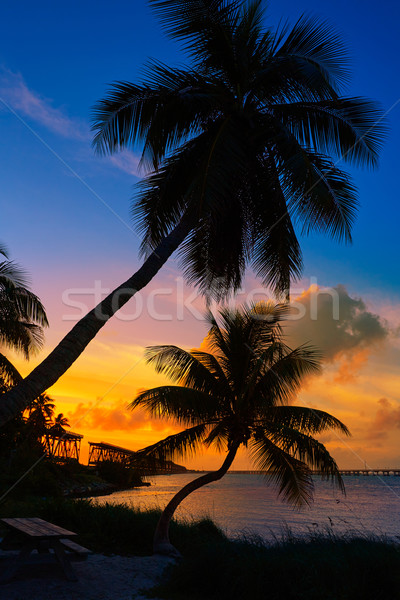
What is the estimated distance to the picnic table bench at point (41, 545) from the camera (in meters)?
8.70

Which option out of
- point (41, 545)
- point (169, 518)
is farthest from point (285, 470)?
point (41, 545)

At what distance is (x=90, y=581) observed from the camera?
31.7ft

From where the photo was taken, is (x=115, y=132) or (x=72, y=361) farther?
(x=115, y=132)

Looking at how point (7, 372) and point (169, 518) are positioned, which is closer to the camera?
point (169, 518)

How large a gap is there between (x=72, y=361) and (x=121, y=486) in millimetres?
A: 77279

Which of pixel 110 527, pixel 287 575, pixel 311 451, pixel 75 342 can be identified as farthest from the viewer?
pixel 110 527

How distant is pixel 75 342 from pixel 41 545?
4346 mm

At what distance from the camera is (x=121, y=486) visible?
78875mm

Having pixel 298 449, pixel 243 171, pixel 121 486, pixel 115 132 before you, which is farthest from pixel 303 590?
pixel 121 486

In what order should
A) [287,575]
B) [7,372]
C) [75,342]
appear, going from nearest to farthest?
[75,342], [287,575], [7,372]

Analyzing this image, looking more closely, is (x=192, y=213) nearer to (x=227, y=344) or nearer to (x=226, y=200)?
(x=226, y=200)

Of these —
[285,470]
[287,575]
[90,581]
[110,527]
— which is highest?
[285,470]

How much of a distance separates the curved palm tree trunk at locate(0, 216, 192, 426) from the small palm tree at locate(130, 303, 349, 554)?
5.48 m

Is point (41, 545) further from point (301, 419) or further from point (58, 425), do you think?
point (58, 425)
